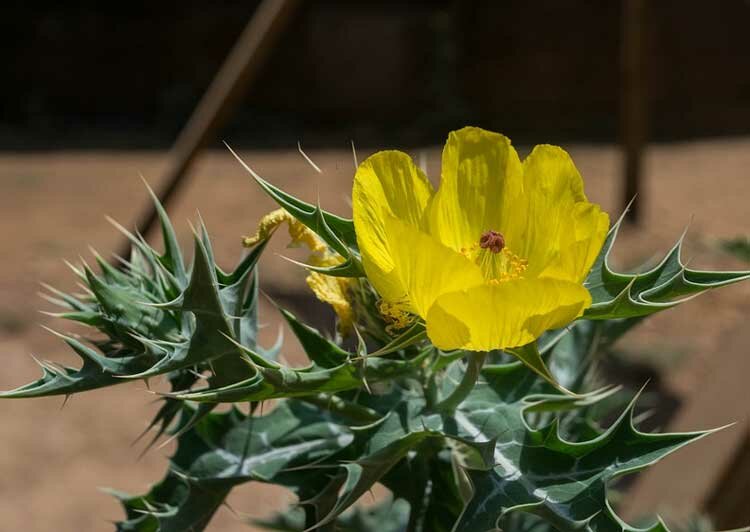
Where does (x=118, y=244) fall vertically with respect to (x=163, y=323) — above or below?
above

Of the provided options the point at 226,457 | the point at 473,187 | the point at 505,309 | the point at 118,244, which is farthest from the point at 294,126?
the point at 505,309

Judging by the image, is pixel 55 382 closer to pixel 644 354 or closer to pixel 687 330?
pixel 644 354

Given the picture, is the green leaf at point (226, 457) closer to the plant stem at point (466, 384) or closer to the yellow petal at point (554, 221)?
the plant stem at point (466, 384)

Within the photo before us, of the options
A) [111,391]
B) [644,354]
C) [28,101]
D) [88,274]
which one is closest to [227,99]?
[111,391]

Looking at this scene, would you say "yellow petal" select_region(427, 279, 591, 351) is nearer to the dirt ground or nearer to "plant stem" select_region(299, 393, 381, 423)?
"plant stem" select_region(299, 393, 381, 423)

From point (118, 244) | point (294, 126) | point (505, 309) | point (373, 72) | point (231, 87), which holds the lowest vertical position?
point (505, 309)

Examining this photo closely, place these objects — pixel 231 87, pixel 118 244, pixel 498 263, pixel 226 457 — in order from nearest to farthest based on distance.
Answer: pixel 498 263 → pixel 226 457 → pixel 231 87 → pixel 118 244

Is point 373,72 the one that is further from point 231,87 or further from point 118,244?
point 231,87
